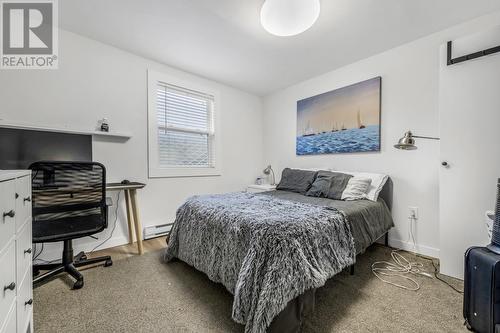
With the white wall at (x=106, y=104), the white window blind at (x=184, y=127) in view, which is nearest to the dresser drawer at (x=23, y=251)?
the white wall at (x=106, y=104)

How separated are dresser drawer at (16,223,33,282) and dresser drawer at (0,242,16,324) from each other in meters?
0.07

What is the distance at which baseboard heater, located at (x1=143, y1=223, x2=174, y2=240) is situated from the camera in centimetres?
266

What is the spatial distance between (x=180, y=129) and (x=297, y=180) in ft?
6.19

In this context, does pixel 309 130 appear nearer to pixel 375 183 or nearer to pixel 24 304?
pixel 375 183

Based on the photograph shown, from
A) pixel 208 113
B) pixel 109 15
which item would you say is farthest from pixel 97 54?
pixel 208 113

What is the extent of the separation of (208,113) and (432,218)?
3.24 metres

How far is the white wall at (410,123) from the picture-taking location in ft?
7.07

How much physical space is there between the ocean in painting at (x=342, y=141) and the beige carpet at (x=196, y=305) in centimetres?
155

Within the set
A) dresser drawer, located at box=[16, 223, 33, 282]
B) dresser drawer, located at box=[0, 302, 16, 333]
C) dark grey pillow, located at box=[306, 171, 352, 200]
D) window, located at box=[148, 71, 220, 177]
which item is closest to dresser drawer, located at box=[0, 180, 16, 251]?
dresser drawer, located at box=[16, 223, 33, 282]

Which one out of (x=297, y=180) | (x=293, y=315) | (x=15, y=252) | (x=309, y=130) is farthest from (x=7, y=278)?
(x=309, y=130)

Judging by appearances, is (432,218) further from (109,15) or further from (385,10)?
(109,15)

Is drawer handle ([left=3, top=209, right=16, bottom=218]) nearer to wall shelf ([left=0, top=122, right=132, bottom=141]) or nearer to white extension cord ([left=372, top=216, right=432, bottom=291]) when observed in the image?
wall shelf ([left=0, top=122, right=132, bottom=141])

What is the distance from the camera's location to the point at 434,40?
216cm

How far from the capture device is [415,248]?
2.28m
